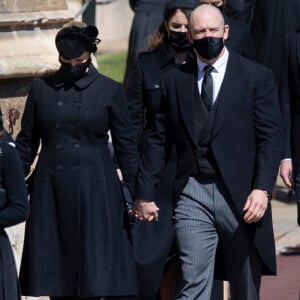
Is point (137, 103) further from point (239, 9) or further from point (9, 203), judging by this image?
point (239, 9)

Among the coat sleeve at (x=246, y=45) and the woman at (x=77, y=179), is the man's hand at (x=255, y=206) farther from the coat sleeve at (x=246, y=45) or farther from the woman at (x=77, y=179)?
the coat sleeve at (x=246, y=45)

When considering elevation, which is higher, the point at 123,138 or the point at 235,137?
the point at 235,137

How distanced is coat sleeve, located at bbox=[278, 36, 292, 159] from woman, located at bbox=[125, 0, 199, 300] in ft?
2.07

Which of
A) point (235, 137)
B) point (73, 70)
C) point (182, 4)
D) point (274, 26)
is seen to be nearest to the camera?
point (235, 137)

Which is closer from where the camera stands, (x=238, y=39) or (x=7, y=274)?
(x=7, y=274)

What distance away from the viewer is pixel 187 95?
7855 millimetres

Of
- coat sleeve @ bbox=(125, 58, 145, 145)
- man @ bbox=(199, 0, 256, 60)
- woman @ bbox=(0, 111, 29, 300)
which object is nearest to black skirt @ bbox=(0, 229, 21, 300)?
woman @ bbox=(0, 111, 29, 300)

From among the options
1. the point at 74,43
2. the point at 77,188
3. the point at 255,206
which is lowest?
the point at 77,188

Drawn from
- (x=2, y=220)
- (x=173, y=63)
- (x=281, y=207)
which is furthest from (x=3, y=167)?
(x=281, y=207)

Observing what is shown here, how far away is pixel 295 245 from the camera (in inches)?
445

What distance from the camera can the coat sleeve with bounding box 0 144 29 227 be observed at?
7051 millimetres

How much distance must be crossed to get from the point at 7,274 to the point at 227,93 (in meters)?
1.55

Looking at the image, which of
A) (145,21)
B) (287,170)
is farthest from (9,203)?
(145,21)

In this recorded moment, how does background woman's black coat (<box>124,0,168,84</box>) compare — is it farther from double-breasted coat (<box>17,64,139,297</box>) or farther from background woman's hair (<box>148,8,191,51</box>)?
double-breasted coat (<box>17,64,139,297</box>)
